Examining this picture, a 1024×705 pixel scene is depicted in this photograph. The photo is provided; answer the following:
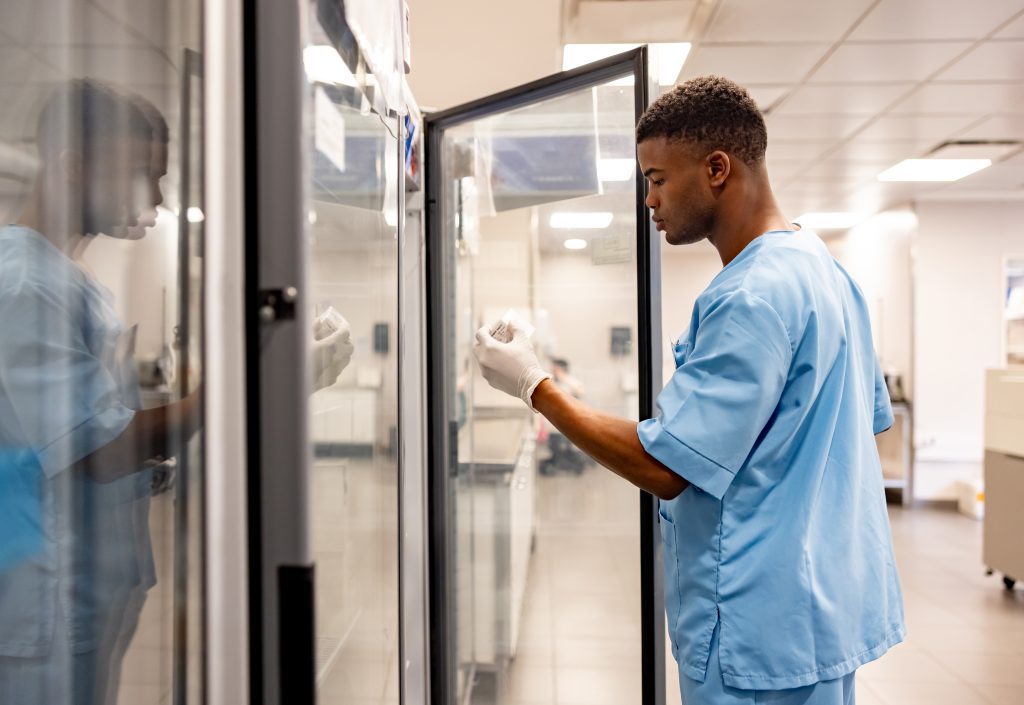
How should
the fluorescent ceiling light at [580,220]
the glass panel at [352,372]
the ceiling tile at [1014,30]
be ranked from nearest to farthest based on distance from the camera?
1. the glass panel at [352,372]
2. the fluorescent ceiling light at [580,220]
3. the ceiling tile at [1014,30]

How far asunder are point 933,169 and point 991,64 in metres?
2.07

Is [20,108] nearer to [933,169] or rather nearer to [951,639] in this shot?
[951,639]

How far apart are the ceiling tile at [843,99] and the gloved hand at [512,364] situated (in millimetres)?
2898

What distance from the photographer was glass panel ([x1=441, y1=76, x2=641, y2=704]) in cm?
180

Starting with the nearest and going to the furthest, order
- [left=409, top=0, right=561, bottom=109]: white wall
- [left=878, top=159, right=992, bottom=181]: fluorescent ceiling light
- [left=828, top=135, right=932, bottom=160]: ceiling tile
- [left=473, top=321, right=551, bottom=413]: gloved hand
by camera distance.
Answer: [left=473, top=321, right=551, bottom=413]: gloved hand → [left=409, top=0, right=561, bottom=109]: white wall → [left=828, top=135, right=932, bottom=160]: ceiling tile → [left=878, top=159, right=992, bottom=181]: fluorescent ceiling light

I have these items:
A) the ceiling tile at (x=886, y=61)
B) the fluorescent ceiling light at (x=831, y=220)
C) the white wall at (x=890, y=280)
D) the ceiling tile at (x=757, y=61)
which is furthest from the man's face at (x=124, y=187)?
the fluorescent ceiling light at (x=831, y=220)

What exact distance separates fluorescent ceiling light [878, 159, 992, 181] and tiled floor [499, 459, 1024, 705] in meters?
2.78

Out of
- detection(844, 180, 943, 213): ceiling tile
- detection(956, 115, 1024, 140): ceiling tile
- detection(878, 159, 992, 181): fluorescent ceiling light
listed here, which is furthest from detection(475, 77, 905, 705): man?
detection(844, 180, 943, 213): ceiling tile

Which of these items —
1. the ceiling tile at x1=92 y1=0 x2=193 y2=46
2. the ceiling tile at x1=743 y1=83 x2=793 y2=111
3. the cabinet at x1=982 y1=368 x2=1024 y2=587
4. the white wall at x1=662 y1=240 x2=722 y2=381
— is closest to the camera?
the ceiling tile at x1=92 y1=0 x2=193 y2=46

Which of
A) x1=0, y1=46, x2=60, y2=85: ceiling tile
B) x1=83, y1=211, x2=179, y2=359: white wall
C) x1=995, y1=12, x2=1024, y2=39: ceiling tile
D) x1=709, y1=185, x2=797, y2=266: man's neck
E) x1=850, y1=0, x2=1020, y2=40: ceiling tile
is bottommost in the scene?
x1=83, y1=211, x2=179, y2=359: white wall

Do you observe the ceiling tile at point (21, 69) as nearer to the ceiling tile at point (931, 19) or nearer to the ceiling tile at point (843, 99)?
the ceiling tile at point (931, 19)

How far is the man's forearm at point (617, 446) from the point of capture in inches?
42.6

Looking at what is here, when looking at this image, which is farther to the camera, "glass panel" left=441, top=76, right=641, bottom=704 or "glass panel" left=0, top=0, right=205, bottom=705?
"glass panel" left=441, top=76, right=641, bottom=704

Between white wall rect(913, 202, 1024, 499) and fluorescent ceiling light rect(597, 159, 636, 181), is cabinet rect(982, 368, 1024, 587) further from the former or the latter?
fluorescent ceiling light rect(597, 159, 636, 181)
